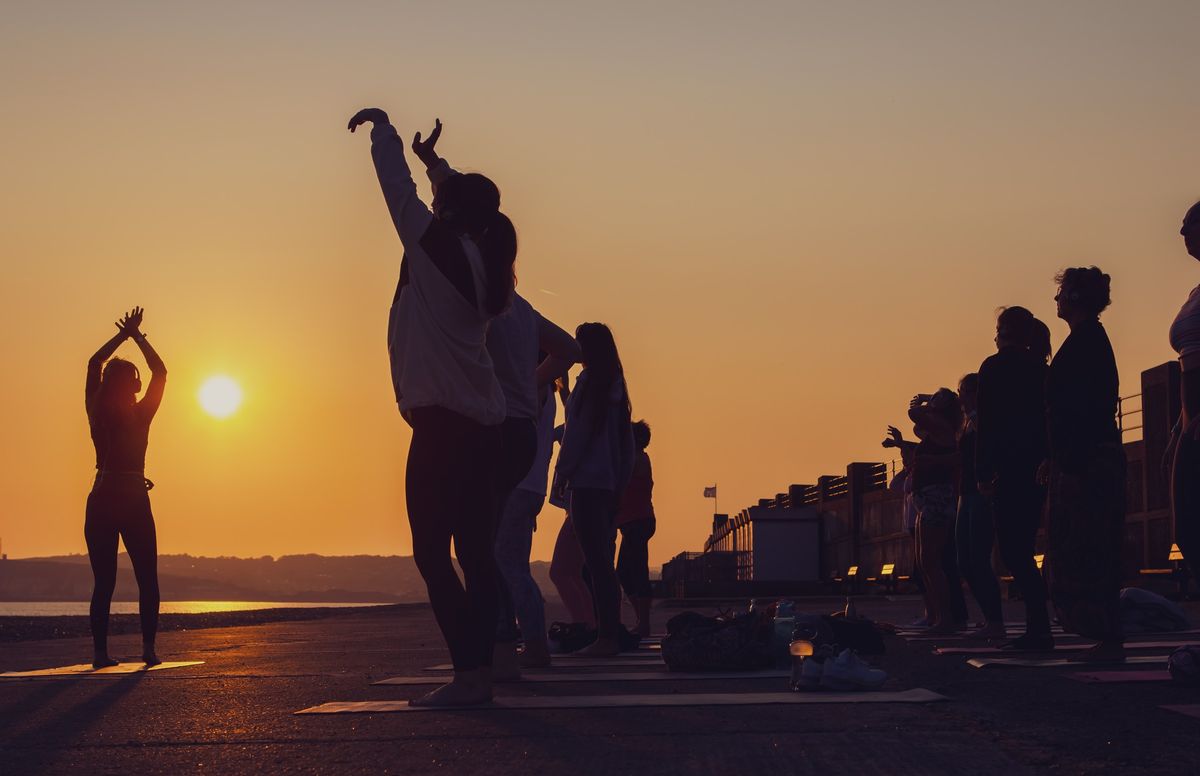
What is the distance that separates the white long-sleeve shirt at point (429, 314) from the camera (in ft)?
19.1

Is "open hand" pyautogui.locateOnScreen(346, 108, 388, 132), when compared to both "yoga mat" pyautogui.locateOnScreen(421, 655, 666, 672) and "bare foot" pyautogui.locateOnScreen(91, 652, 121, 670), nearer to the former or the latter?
"yoga mat" pyautogui.locateOnScreen(421, 655, 666, 672)

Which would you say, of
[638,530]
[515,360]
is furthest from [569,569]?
[515,360]

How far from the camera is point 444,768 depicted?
414 cm

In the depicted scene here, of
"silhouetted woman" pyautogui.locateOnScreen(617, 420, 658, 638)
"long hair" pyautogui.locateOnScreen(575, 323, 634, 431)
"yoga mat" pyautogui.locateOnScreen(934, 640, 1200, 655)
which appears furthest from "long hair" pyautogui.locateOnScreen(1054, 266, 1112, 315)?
"silhouetted woman" pyautogui.locateOnScreen(617, 420, 658, 638)

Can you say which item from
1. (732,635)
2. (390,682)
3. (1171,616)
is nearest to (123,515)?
(390,682)

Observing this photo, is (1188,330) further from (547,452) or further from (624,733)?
(547,452)

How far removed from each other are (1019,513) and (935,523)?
294cm

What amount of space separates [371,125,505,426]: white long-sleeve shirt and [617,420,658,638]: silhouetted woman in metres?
6.36

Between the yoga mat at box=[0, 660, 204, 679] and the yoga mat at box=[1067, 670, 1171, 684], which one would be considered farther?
the yoga mat at box=[0, 660, 204, 679]

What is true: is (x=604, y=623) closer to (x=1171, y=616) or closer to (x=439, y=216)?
(x=439, y=216)

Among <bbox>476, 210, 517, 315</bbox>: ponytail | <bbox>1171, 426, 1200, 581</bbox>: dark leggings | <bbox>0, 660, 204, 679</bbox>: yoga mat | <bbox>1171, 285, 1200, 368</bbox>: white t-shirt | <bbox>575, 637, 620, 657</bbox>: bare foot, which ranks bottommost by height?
<bbox>0, 660, 204, 679</bbox>: yoga mat

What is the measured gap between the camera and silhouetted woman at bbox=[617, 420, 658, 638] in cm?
1225

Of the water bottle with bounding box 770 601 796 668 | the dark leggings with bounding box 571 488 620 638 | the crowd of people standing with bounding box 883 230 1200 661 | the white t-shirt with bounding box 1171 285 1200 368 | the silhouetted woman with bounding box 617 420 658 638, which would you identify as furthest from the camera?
the silhouetted woman with bounding box 617 420 658 638

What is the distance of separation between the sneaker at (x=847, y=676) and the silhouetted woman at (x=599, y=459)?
9.94ft
